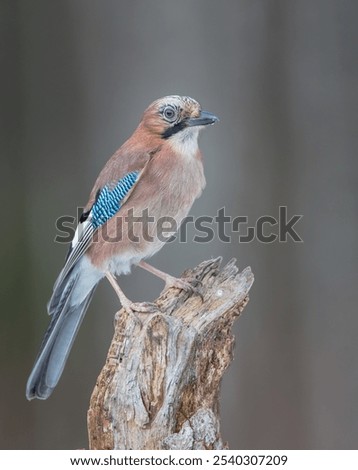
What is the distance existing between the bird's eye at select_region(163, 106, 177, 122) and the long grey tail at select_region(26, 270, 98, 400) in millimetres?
623

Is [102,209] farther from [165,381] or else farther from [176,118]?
[165,381]

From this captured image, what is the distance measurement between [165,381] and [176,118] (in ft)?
2.73

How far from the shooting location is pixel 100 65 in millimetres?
3742

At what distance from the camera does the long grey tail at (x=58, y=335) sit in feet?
9.12

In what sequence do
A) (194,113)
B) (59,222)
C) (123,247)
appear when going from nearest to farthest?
(194,113) → (123,247) → (59,222)

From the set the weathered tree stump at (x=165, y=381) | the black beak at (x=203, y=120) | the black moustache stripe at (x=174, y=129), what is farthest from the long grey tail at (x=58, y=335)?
the black beak at (x=203, y=120)

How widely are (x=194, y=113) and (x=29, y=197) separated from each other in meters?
1.45

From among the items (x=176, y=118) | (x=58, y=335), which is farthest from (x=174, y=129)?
(x=58, y=335)

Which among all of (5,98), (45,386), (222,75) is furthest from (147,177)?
(5,98)

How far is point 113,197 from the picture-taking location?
276cm

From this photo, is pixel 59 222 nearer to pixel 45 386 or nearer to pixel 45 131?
pixel 45 131

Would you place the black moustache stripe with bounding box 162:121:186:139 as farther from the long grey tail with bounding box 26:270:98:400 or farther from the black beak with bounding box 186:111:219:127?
the long grey tail with bounding box 26:270:98:400

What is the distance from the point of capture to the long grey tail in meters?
2.78

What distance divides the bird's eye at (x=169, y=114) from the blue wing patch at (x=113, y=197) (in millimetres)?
212
